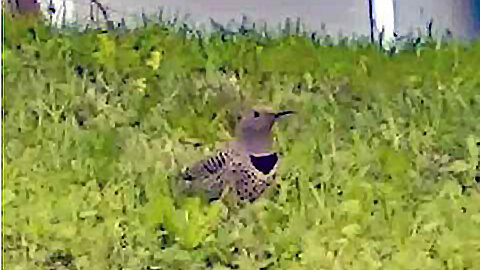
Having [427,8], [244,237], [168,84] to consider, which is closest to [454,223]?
[244,237]

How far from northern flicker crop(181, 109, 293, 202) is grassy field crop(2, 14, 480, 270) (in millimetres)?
57

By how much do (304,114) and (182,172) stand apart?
0.57 metres

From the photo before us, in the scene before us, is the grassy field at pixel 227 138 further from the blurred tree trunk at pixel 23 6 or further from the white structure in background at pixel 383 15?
the white structure in background at pixel 383 15

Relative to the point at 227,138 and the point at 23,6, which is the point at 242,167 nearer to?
the point at 227,138

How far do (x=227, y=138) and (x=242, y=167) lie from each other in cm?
22

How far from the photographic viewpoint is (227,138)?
3598 mm

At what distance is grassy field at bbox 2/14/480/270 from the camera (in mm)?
3074

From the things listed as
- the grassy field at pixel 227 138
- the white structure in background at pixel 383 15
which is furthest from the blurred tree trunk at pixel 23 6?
the white structure in background at pixel 383 15

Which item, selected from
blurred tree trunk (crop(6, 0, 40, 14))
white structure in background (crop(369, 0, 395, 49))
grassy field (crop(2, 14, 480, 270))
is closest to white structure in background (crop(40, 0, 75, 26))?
blurred tree trunk (crop(6, 0, 40, 14))

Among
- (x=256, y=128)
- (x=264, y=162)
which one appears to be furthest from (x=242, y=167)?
Result: (x=256, y=128)

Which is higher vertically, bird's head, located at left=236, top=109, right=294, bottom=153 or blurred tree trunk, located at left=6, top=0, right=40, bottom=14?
blurred tree trunk, located at left=6, top=0, right=40, bottom=14

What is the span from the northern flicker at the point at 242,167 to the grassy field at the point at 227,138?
57 millimetres

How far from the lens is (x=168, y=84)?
3641 mm

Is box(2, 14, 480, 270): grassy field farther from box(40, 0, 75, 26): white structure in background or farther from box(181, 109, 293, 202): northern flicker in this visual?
box(40, 0, 75, 26): white structure in background
